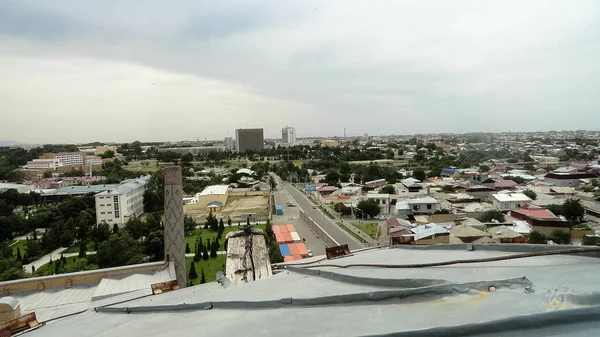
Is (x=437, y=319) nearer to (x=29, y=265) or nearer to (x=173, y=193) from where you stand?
(x=173, y=193)

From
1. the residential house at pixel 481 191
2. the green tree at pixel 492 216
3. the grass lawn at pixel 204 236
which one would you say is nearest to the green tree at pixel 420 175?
the residential house at pixel 481 191

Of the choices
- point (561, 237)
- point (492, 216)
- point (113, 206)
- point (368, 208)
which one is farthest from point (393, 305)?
point (113, 206)

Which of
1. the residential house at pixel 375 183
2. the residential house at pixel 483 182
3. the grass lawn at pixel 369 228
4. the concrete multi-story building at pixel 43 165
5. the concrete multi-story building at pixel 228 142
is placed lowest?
the grass lawn at pixel 369 228

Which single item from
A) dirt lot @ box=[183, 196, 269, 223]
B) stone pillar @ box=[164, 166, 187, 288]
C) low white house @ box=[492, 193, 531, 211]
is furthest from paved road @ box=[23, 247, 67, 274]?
low white house @ box=[492, 193, 531, 211]

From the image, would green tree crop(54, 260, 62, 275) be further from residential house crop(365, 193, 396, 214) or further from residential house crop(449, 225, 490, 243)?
residential house crop(365, 193, 396, 214)

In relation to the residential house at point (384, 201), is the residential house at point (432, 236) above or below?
above

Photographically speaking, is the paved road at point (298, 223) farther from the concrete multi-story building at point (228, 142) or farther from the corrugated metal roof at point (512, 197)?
the concrete multi-story building at point (228, 142)

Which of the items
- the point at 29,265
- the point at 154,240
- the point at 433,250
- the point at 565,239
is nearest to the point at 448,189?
the point at 565,239
